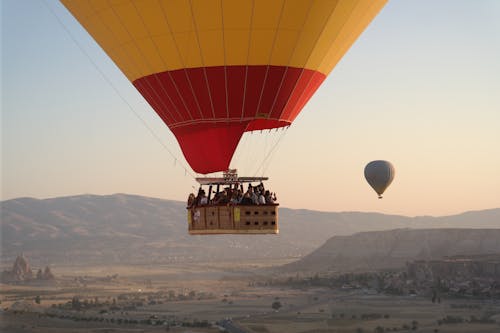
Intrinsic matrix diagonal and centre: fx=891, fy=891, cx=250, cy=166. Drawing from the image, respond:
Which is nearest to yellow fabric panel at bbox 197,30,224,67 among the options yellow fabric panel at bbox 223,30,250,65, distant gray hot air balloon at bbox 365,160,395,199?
yellow fabric panel at bbox 223,30,250,65

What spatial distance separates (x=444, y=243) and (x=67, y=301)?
87.3 m

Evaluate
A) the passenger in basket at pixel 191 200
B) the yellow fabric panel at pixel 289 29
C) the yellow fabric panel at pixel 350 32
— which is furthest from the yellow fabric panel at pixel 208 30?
the passenger in basket at pixel 191 200

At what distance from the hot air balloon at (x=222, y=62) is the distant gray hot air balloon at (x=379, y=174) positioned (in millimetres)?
38719

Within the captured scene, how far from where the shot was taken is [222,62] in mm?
24406

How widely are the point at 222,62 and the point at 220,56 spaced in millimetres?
187

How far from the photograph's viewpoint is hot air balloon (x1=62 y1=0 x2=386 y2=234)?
2388cm

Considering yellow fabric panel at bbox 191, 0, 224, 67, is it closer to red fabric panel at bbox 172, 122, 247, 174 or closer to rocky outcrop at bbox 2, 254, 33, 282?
red fabric panel at bbox 172, 122, 247, 174

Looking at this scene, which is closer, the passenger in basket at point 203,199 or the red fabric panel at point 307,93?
the passenger in basket at point 203,199

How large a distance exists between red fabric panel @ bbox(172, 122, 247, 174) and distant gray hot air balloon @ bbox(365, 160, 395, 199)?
38.7 m

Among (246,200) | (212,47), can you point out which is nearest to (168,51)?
(212,47)

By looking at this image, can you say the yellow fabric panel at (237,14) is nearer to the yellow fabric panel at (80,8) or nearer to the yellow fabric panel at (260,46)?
the yellow fabric panel at (260,46)

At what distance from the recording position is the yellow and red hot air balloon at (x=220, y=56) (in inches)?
945

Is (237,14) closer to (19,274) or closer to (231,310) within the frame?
(231,310)

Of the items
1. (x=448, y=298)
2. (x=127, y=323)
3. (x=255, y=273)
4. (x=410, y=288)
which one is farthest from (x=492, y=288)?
(x=255, y=273)
